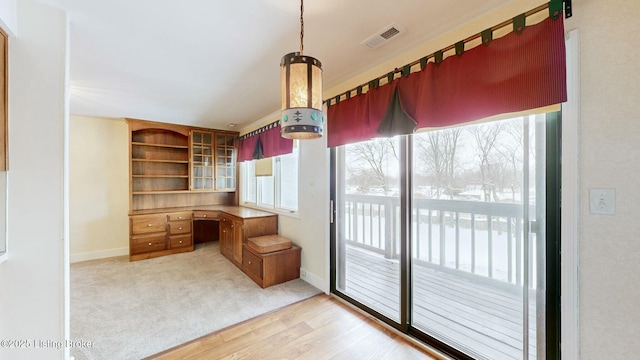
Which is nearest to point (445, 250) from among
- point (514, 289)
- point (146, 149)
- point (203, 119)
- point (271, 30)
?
point (514, 289)

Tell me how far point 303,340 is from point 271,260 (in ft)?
3.91

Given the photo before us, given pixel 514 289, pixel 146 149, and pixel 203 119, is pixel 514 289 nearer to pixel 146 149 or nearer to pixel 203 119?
pixel 203 119

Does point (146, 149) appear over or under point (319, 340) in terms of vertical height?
over

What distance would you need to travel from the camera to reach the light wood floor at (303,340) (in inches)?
72.0

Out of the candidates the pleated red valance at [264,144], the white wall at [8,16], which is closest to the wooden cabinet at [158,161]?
the pleated red valance at [264,144]

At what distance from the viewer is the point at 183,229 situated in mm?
4449

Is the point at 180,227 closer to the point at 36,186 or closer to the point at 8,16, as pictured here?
the point at 36,186

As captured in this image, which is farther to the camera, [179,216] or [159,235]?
[179,216]

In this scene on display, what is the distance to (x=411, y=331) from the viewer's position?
2.04 metres

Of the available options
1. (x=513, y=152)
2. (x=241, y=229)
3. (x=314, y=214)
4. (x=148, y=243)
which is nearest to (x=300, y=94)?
(x=513, y=152)

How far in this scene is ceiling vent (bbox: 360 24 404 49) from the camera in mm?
1720

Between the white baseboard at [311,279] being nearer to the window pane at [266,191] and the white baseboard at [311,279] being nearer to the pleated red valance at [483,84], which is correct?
the window pane at [266,191]

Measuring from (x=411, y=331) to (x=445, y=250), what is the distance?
2.50ft

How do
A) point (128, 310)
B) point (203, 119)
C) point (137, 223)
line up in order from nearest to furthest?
point (128, 310) < point (137, 223) < point (203, 119)
